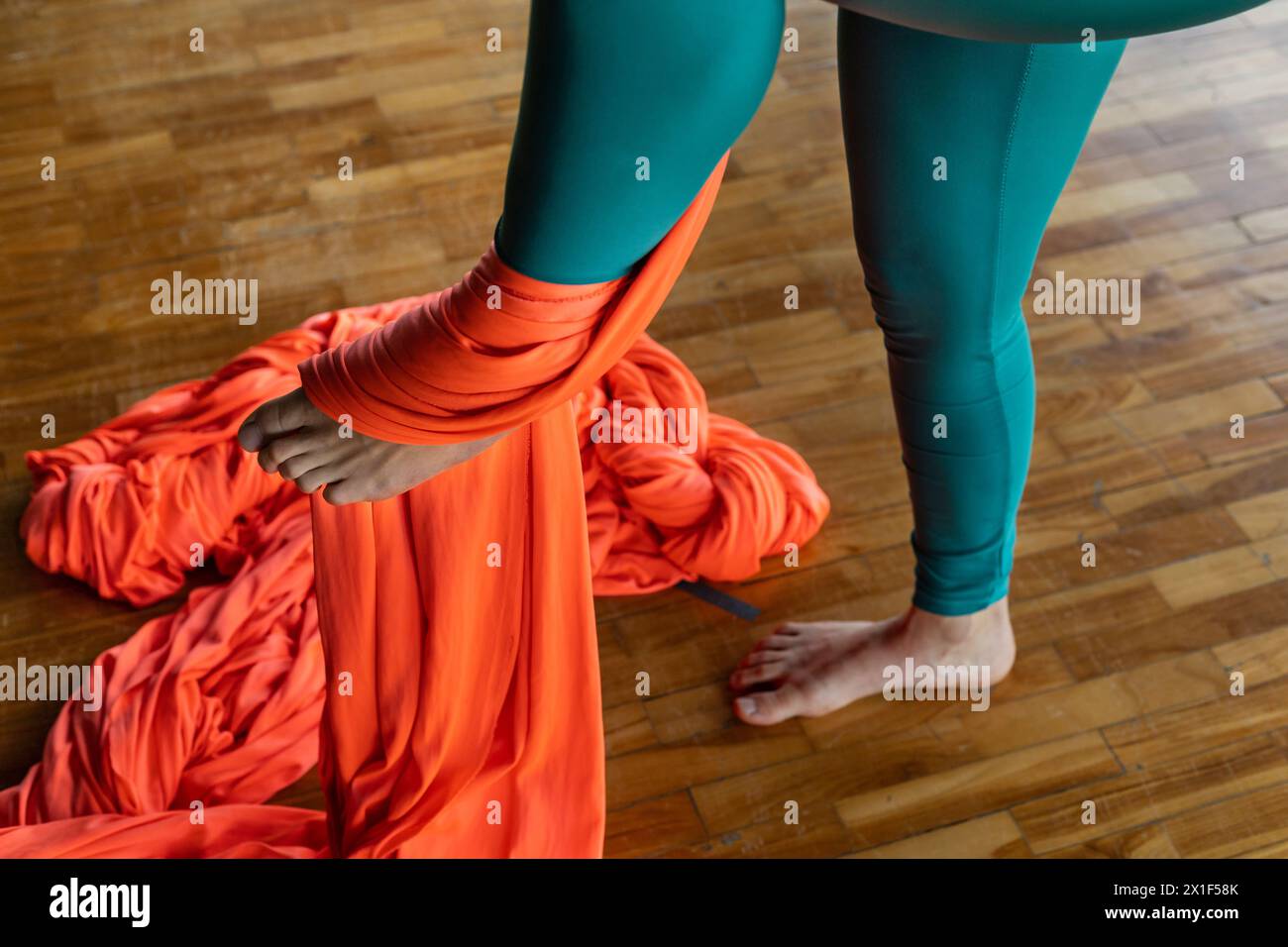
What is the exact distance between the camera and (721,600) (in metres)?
1.56

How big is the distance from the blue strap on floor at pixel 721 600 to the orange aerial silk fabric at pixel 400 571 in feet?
0.09

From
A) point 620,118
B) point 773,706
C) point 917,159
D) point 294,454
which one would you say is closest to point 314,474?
point 294,454

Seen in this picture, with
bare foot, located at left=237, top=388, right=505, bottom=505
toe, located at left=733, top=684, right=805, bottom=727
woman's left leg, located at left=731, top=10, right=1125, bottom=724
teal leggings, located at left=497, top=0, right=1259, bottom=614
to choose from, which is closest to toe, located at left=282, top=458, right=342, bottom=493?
bare foot, located at left=237, top=388, right=505, bottom=505

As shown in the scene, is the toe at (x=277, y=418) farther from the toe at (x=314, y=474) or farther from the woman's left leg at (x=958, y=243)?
the woman's left leg at (x=958, y=243)

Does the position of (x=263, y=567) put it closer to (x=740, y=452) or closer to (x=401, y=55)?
(x=740, y=452)

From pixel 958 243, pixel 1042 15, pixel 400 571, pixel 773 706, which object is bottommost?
pixel 773 706

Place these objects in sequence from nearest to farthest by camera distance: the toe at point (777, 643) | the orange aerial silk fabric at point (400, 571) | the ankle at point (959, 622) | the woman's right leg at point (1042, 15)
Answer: the woman's right leg at point (1042, 15)
the orange aerial silk fabric at point (400, 571)
the ankle at point (959, 622)
the toe at point (777, 643)

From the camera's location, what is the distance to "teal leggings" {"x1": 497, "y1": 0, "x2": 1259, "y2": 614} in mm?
709

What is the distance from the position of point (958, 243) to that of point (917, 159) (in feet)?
0.24

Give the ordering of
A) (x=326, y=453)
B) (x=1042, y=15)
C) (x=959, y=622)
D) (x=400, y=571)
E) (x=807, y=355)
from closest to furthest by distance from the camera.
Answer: (x=1042, y=15) < (x=326, y=453) < (x=400, y=571) < (x=959, y=622) < (x=807, y=355)

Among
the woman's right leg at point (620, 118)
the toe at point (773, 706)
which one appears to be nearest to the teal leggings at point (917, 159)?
the woman's right leg at point (620, 118)

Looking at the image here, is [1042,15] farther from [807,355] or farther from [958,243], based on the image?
[807,355]

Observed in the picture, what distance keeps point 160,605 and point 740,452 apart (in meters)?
0.67

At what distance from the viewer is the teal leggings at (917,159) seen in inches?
27.9
